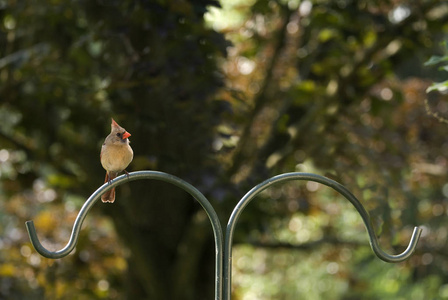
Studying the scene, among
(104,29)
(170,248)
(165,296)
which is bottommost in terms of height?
(165,296)

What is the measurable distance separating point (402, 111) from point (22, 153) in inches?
130

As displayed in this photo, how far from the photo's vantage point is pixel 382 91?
591 cm

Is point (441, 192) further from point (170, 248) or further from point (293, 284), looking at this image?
point (170, 248)

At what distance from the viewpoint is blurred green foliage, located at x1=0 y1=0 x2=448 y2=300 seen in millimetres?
3494

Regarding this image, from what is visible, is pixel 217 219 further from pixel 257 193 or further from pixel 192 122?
pixel 192 122

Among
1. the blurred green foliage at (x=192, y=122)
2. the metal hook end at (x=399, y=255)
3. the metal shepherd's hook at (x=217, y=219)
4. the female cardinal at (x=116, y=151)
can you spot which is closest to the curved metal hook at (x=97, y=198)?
the metal shepherd's hook at (x=217, y=219)

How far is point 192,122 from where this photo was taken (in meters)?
3.62

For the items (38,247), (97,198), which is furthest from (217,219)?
(38,247)

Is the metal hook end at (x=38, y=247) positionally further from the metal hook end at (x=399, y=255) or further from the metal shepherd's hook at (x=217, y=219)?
the metal hook end at (x=399, y=255)

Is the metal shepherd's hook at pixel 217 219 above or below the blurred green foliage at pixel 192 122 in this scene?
below

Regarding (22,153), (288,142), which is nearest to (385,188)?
(288,142)

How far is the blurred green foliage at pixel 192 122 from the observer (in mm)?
3494

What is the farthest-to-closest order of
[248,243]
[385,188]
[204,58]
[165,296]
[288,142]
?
[248,243]
[165,296]
[288,142]
[385,188]
[204,58]

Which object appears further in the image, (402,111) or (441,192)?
(441,192)
